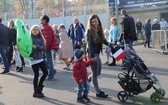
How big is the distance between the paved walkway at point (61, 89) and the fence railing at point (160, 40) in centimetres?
393

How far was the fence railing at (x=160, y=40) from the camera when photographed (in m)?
17.6

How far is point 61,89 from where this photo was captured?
389 inches

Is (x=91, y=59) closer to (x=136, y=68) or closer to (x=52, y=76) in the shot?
(x=136, y=68)

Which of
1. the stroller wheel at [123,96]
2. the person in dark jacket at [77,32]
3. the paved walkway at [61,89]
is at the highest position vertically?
the person in dark jacket at [77,32]

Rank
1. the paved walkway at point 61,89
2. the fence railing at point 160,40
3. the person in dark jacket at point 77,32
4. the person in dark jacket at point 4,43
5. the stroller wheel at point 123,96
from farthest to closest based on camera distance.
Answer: the fence railing at point 160,40 → the person in dark jacket at point 77,32 → the person in dark jacket at point 4,43 → the paved walkway at point 61,89 → the stroller wheel at point 123,96

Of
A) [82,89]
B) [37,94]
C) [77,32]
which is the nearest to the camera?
[82,89]

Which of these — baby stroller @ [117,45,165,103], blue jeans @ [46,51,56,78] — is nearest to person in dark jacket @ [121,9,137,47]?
blue jeans @ [46,51,56,78]

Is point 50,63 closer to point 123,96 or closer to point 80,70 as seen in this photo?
point 80,70

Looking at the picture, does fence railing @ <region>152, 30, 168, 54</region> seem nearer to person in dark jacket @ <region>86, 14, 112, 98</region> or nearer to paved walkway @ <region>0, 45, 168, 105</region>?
paved walkway @ <region>0, 45, 168, 105</region>

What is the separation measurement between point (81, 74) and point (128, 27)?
15.6 feet

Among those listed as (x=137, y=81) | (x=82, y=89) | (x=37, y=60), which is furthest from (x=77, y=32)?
(x=137, y=81)

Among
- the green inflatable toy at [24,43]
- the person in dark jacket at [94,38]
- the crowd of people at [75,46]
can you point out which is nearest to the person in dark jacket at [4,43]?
the crowd of people at [75,46]

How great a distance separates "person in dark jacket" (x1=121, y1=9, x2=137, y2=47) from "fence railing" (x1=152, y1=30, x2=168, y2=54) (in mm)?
5210

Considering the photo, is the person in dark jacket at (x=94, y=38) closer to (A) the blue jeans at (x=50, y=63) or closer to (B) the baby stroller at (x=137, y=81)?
(B) the baby stroller at (x=137, y=81)
